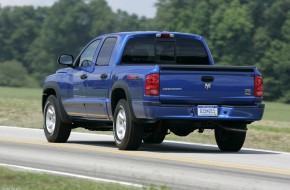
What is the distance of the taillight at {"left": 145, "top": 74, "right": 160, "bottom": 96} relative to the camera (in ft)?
48.7

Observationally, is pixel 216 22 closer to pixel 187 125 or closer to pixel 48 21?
pixel 48 21

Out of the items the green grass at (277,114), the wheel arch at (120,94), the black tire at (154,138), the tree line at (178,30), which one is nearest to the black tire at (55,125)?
the black tire at (154,138)

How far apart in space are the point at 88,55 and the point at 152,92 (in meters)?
2.96

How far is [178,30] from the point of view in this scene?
135m

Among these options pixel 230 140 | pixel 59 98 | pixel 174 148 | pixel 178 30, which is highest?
pixel 59 98

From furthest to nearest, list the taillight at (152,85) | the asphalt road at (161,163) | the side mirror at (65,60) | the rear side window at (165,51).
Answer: the side mirror at (65,60), the rear side window at (165,51), the taillight at (152,85), the asphalt road at (161,163)

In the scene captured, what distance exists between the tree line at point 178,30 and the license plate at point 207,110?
5990 centimetres

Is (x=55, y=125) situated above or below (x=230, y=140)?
above

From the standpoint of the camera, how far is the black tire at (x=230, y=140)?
1622cm

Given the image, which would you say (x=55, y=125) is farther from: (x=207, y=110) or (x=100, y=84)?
(x=207, y=110)

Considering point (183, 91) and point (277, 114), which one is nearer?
point (183, 91)

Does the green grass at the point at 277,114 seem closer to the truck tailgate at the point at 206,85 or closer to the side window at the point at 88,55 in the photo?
the side window at the point at 88,55

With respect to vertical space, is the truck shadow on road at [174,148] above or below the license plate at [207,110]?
below

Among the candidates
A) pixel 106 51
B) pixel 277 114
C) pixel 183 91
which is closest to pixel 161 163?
pixel 183 91
